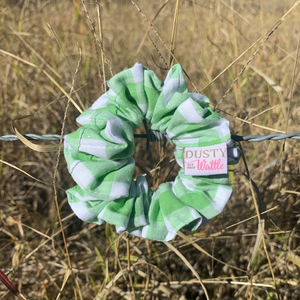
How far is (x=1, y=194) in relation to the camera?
97 centimetres

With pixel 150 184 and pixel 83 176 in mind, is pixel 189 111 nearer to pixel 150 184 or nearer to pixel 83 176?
pixel 83 176

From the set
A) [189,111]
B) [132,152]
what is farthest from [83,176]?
[189,111]

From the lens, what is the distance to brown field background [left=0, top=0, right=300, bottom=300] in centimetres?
73

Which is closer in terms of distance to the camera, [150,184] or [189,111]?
[189,111]

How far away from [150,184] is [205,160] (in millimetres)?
Answer: 347

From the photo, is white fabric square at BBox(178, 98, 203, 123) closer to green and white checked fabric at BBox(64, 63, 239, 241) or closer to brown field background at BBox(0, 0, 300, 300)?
green and white checked fabric at BBox(64, 63, 239, 241)

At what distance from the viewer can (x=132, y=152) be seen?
45cm

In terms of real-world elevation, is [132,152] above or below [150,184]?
above

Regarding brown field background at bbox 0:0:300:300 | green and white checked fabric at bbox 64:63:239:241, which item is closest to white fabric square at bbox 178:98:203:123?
green and white checked fabric at bbox 64:63:239:241

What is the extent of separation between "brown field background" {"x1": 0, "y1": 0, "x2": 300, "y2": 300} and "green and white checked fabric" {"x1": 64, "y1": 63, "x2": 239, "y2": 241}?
138 millimetres

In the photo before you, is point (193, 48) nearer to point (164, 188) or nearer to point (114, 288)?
point (164, 188)

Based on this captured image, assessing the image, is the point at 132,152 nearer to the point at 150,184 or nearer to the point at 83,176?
the point at 83,176

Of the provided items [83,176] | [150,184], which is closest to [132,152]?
[83,176]

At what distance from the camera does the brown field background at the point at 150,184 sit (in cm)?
73
